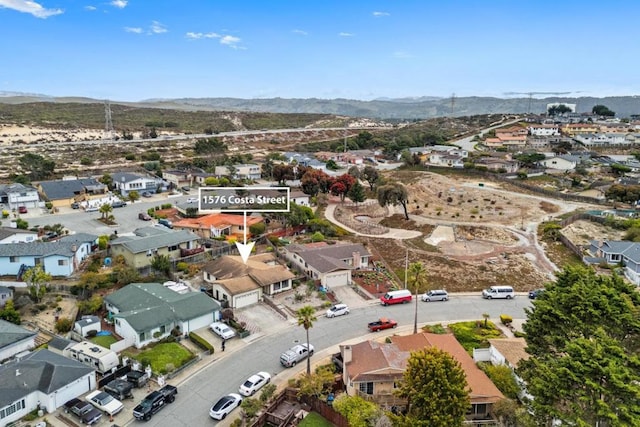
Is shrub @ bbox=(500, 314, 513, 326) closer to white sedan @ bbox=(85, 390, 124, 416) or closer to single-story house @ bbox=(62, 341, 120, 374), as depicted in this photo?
white sedan @ bbox=(85, 390, 124, 416)

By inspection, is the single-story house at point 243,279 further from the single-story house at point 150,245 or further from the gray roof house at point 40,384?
the gray roof house at point 40,384

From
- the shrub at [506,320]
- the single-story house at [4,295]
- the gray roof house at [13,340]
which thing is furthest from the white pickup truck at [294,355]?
the single-story house at [4,295]

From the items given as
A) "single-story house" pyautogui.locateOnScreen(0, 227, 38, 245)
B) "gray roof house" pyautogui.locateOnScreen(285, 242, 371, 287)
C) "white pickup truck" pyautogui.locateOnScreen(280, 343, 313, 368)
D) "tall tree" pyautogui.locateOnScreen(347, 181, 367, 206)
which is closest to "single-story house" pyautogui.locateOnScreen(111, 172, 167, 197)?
"single-story house" pyautogui.locateOnScreen(0, 227, 38, 245)

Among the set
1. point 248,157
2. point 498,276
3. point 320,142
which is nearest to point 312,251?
point 498,276

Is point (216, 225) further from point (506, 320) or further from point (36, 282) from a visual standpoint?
point (506, 320)

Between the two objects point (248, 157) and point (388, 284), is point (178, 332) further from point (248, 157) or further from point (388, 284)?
point (248, 157)
